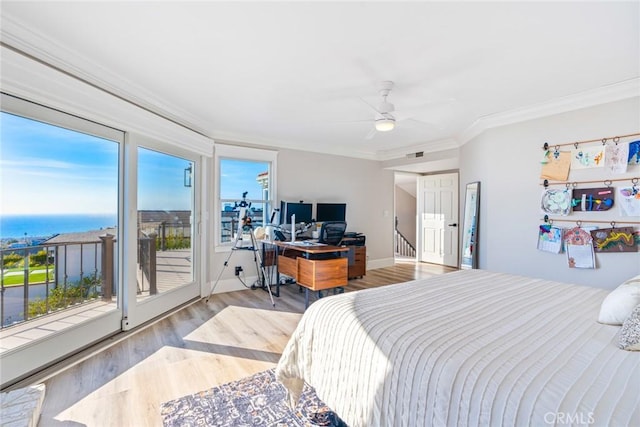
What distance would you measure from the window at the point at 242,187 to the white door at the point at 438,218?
12.8ft

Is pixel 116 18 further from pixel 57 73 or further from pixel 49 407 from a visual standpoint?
pixel 49 407

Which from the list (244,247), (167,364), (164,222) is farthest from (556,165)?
(164,222)

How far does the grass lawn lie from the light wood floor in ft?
2.39

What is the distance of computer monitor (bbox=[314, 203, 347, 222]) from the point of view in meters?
5.09

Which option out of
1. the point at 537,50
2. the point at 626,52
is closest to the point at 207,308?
the point at 537,50

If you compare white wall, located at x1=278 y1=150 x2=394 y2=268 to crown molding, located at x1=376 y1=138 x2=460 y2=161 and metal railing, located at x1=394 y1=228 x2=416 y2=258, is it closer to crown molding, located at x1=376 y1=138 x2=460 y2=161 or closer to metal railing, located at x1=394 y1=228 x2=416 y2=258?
crown molding, located at x1=376 y1=138 x2=460 y2=161

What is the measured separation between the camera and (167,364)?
232cm

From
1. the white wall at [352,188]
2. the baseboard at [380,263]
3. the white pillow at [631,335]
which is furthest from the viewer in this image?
the baseboard at [380,263]

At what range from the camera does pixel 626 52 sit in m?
2.18

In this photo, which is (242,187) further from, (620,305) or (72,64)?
(620,305)

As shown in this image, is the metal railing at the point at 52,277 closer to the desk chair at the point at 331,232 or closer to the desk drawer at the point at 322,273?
the desk drawer at the point at 322,273

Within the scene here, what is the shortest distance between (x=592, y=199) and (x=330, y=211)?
11.2 feet

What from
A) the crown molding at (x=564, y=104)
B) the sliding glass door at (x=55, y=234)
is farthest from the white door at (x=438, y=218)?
the sliding glass door at (x=55, y=234)

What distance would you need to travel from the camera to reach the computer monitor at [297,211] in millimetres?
4500
